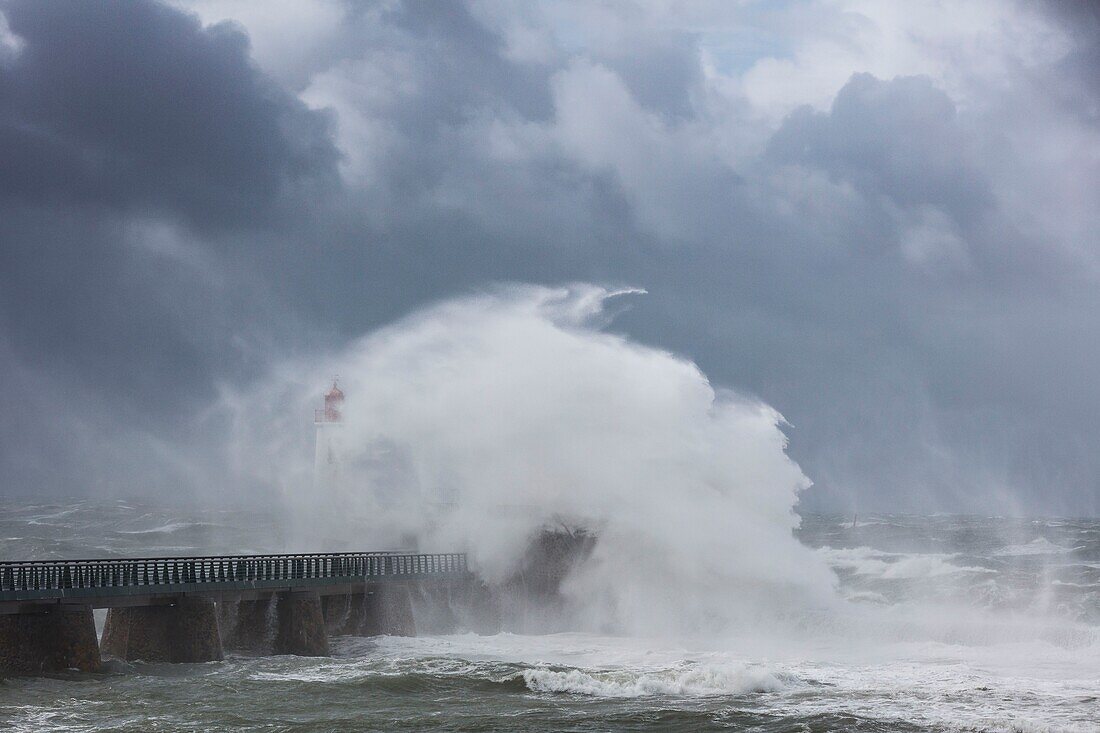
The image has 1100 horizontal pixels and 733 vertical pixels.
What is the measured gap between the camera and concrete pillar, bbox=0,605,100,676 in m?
24.6

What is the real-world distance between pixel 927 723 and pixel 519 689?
8.01m

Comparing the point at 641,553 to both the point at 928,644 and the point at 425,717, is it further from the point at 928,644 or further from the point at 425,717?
the point at 425,717

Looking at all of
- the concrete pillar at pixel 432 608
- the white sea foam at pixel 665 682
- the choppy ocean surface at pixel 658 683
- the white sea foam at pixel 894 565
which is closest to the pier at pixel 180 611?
the concrete pillar at pixel 432 608

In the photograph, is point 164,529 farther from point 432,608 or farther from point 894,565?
point 432,608

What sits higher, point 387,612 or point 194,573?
point 194,573

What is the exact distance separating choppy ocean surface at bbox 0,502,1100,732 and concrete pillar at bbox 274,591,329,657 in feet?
2.42

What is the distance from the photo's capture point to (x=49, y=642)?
82.2 feet

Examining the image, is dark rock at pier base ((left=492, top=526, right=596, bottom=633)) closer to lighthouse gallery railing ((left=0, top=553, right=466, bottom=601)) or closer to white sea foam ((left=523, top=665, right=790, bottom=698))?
lighthouse gallery railing ((left=0, top=553, right=466, bottom=601))

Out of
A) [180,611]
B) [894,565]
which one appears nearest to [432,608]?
[180,611]

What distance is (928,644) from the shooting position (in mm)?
29828

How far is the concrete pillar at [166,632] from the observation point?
27.2 metres

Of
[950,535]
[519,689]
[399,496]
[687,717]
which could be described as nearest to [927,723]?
[687,717]

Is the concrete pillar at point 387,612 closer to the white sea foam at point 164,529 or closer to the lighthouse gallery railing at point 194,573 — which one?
the lighthouse gallery railing at point 194,573

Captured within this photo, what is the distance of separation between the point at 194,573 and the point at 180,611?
1.68 metres
